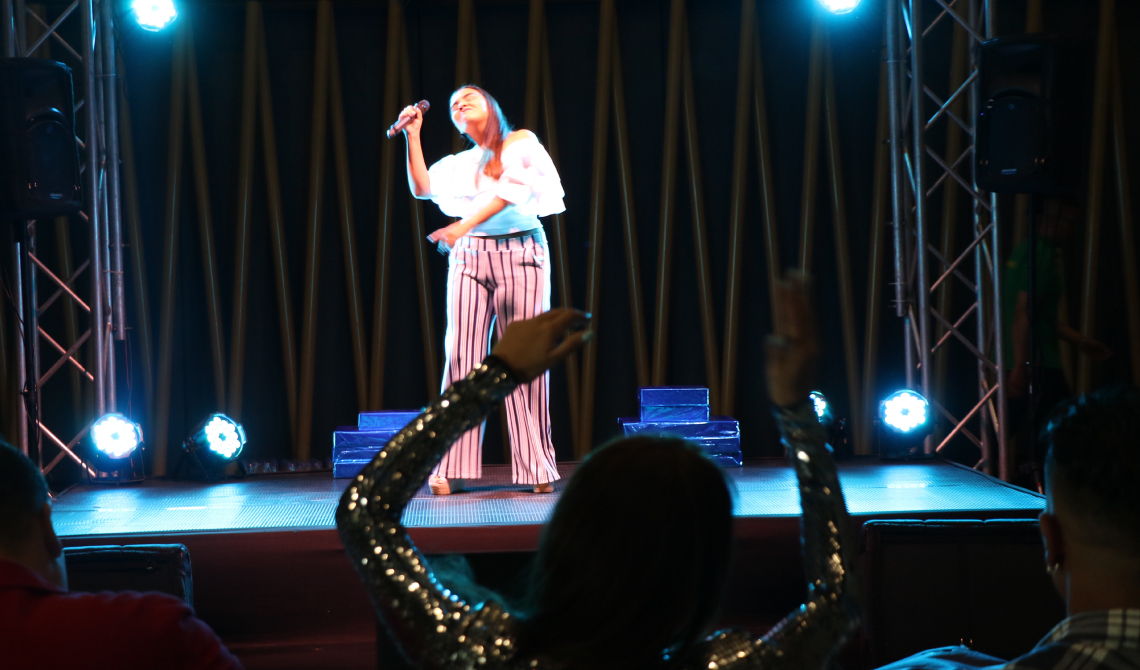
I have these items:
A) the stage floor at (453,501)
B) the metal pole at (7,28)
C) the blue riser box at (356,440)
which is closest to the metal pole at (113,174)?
the metal pole at (7,28)

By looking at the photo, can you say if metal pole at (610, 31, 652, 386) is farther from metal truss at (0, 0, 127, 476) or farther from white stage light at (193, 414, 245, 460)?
metal truss at (0, 0, 127, 476)

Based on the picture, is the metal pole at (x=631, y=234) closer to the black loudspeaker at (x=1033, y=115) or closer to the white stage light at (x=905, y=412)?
the white stage light at (x=905, y=412)

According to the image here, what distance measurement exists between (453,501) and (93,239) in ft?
6.67

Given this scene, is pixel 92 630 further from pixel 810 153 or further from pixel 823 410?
pixel 810 153

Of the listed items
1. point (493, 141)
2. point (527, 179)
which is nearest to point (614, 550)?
point (527, 179)

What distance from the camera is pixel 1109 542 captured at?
96cm

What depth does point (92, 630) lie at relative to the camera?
39.7 inches

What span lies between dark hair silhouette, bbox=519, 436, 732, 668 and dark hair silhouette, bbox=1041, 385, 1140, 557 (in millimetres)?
392

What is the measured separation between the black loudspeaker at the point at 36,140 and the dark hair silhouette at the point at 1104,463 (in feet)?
12.4

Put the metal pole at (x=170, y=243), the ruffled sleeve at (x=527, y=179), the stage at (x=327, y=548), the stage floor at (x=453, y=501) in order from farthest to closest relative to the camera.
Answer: the metal pole at (x=170, y=243), the ruffled sleeve at (x=527, y=179), the stage floor at (x=453, y=501), the stage at (x=327, y=548)

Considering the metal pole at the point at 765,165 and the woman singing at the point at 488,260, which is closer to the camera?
the woman singing at the point at 488,260

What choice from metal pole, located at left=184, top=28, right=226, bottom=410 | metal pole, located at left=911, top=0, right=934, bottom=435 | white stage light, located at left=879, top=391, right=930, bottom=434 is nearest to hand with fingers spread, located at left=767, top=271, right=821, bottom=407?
metal pole, located at left=911, top=0, right=934, bottom=435

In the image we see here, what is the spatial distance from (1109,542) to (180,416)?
4.46 m

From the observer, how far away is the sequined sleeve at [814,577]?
92 cm
